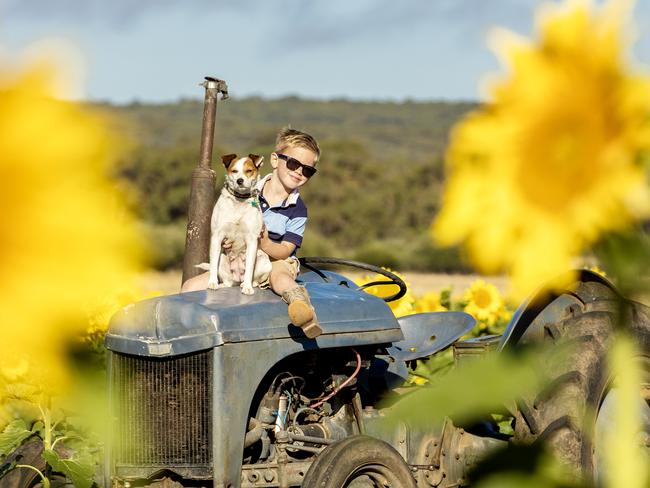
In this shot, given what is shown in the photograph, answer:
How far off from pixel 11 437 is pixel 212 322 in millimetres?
1533

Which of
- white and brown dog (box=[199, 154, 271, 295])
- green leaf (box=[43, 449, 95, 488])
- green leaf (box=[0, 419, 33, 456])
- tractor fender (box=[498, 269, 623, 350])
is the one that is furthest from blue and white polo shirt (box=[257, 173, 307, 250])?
green leaf (box=[0, 419, 33, 456])

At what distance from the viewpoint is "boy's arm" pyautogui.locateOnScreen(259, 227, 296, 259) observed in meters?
3.42

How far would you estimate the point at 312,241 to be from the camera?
28391 mm

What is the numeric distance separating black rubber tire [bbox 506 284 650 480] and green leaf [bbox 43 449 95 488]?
4.87 feet

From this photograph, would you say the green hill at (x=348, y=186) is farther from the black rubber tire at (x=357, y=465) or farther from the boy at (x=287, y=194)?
the boy at (x=287, y=194)

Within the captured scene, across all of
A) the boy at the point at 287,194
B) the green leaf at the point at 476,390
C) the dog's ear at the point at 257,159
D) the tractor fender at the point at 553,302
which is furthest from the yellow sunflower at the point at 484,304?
the green leaf at the point at 476,390

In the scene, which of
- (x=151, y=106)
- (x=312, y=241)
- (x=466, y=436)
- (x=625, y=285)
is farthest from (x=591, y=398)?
(x=151, y=106)

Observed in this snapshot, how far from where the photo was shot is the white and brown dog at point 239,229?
327cm

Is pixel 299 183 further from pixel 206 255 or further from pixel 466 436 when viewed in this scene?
pixel 466 436

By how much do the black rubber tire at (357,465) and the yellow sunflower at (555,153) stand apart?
2792 millimetres

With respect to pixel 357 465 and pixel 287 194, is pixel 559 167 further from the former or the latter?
pixel 287 194

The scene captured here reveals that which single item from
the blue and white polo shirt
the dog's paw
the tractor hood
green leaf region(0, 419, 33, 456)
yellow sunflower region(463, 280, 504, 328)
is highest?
the blue and white polo shirt

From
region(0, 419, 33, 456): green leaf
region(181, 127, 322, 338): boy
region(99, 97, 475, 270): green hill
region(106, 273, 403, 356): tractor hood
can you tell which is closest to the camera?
region(106, 273, 403, 356): tractor hood

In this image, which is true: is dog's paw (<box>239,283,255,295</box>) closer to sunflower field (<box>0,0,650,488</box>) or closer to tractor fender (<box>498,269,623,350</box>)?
tractor fender (<box>498,269,623,350</box>)
